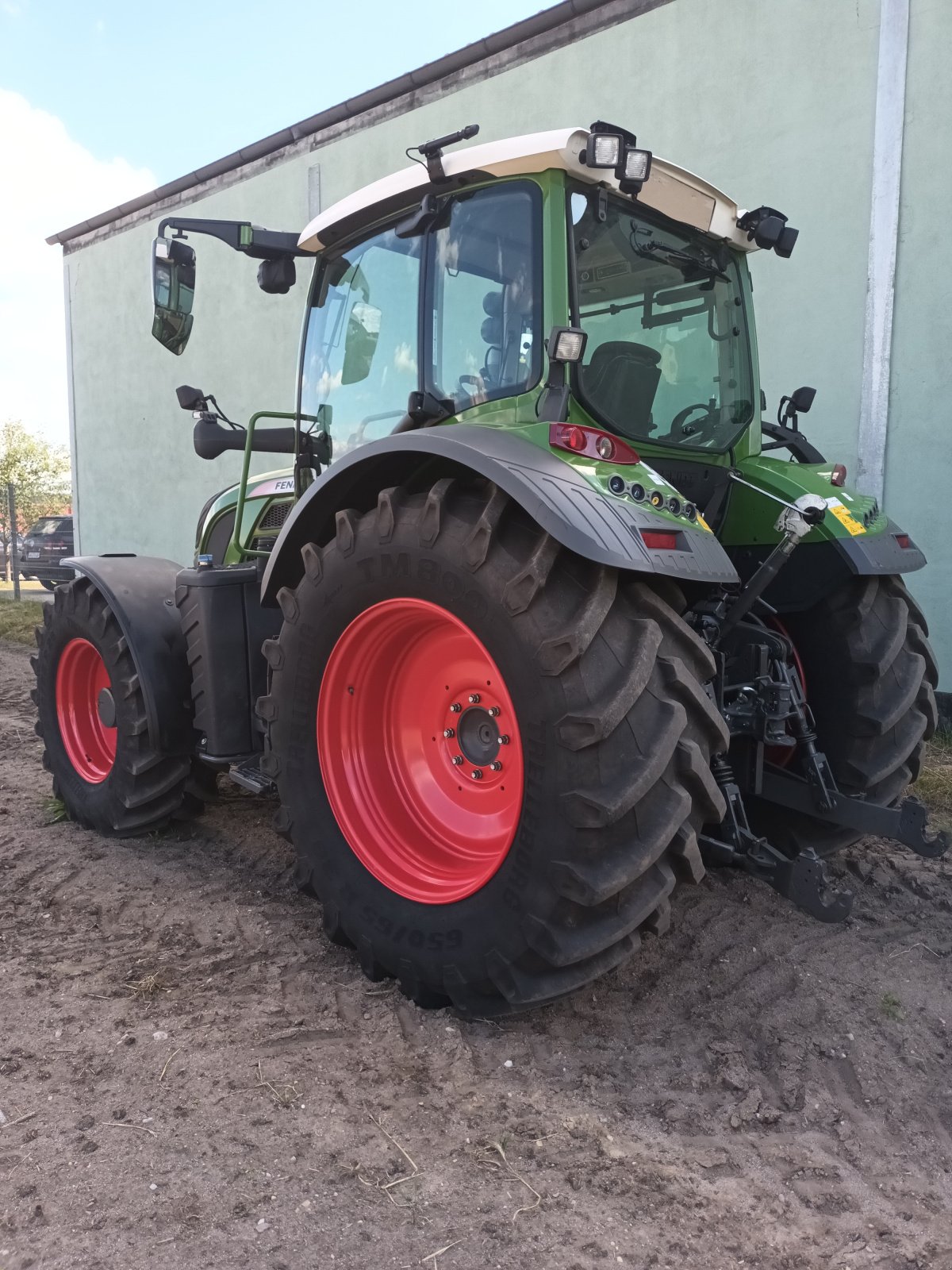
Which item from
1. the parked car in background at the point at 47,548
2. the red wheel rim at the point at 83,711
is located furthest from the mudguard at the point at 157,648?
the parked car in background at the point at 47,548

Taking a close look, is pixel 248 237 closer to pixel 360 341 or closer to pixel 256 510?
pixel 360 341

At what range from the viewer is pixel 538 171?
8.46 ft

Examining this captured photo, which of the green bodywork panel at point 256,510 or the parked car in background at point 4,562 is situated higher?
the green bodywork panel at point 256,510

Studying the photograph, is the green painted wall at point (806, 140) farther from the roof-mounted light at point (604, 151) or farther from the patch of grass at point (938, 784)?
the roof-mounted light at point (604, 151)

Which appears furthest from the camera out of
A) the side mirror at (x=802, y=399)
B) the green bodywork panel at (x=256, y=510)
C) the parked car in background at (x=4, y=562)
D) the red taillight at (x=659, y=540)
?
the parked car in background at (x=4, y=562)

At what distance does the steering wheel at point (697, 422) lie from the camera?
308 cm

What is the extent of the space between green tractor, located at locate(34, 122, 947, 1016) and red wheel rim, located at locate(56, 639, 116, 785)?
29 centimetres

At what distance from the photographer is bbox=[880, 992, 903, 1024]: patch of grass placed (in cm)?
241

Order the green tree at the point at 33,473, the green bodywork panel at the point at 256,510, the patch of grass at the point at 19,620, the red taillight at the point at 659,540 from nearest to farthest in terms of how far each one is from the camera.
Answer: the red taillight at the point at 659,540 → the green bodywork panel at the point at 256,510 → the patch of grass at the point at 19,620 → the green tree at the point at 33,473

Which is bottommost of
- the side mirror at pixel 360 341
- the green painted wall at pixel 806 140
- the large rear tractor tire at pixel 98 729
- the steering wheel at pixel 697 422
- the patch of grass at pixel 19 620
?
the patch of grass at pixel 19 620

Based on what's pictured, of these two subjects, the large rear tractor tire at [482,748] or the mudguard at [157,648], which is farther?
the mudguard at [157,648]

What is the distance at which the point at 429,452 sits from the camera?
240cm

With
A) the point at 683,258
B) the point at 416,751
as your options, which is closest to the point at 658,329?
the point at 683,258

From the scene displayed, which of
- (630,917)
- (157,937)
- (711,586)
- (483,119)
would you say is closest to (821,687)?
(711,586)
